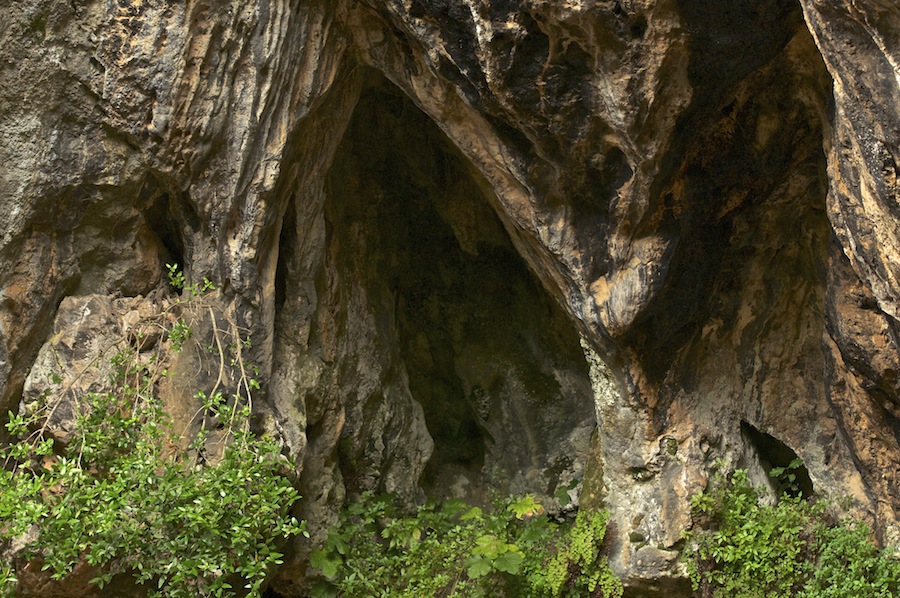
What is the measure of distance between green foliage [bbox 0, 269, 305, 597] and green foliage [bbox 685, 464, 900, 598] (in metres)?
2.34

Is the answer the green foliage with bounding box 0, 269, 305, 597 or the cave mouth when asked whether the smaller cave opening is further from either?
the green foliage with bounding box 0, 269, 305, 597

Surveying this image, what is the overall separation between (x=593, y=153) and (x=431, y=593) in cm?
286

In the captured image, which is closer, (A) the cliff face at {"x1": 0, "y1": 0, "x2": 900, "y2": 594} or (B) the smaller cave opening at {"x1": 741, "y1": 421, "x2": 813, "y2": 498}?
(A) the cliff face at {"x1": 0, "y1": 0, "x2": 900, "y2": 594}

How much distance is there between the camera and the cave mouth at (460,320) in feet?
20.4

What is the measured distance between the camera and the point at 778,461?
5414 millimetres

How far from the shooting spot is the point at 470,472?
22.5 ft

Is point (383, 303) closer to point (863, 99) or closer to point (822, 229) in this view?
point (822, 229)

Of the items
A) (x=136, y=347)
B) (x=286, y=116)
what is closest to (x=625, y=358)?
(x=286, y=116)

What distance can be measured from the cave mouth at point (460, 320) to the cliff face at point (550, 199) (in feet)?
0.76

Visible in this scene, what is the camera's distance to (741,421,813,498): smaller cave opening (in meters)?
5.30

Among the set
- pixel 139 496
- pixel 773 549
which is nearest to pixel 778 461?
pixel 773 549

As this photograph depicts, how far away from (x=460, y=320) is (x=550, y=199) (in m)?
2.01

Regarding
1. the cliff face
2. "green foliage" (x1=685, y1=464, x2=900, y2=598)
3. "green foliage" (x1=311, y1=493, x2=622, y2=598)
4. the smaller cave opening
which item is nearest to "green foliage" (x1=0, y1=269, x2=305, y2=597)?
the cliff face

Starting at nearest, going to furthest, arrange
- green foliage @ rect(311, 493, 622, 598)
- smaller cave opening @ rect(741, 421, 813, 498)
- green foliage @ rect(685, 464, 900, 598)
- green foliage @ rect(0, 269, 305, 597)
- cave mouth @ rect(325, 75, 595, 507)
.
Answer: green foliage @ rect(0, 269, 305, 597)
green foliage @ rect(685, 464, 900, 598)
green foliage @ rect(311, 493, 622, 598)
smaller cave opening @ rect(741, 421, 813, 498)
cave mouth @ rect(325, 75, 595, 507)
